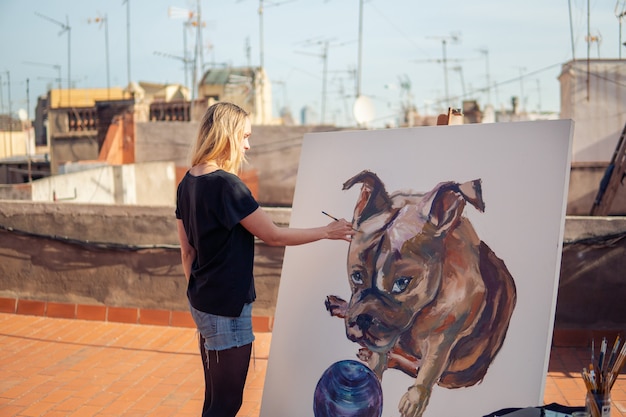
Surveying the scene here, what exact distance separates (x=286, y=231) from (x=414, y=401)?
0.81 m

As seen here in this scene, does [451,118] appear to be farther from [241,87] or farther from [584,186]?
[241,87]

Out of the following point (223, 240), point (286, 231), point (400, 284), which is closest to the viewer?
point (223, 240)

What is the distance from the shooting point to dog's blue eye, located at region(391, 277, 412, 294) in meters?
2.65

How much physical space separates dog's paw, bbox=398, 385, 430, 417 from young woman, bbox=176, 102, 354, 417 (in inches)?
24.8

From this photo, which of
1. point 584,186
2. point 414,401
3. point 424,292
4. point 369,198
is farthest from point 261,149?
point 414,401

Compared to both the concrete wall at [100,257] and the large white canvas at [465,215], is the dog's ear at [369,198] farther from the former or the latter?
the concrete wall at [100,257]

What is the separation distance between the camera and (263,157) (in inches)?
719

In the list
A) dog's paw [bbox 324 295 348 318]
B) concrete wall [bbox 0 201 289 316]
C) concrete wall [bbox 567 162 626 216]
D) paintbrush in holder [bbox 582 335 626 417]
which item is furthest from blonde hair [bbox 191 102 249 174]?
concrete wall [bbox 567 162 626 216]

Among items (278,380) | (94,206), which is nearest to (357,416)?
(278,380)

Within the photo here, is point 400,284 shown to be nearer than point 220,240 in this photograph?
No

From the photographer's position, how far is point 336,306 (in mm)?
2852

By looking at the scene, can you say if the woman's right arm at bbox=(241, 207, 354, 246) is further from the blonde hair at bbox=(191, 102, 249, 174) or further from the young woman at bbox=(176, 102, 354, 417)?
the blonde hair at bbox=(191, 102, 249, 174)

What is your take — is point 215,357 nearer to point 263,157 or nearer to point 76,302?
point 76,302

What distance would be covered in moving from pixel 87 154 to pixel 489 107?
56.9 ft
